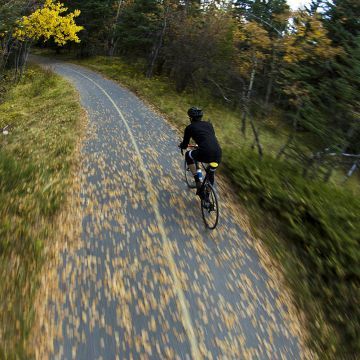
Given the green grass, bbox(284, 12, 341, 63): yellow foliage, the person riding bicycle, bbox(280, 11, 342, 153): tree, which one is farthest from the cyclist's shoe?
bbox(284, 12, 341, 63): yellow foliage

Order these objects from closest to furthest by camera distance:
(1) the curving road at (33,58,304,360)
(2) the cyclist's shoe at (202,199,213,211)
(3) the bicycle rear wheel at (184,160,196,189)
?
1. (1) the curving road at (33,58,304,360)
2. (2) the cyclist's shoe at (202,199,213,211)
3. (3) the bicycle rear wheel at (184,160,196,189)

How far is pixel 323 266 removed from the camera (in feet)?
21.2

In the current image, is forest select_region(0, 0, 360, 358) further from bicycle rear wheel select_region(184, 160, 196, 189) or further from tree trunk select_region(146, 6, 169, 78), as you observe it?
tree trunk select_region(146, 6, 169, 78)

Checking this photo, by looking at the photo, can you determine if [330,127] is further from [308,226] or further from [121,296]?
[121,296]

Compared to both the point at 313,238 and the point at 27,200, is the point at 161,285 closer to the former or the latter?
the point at 313,238

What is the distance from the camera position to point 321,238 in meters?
6.99

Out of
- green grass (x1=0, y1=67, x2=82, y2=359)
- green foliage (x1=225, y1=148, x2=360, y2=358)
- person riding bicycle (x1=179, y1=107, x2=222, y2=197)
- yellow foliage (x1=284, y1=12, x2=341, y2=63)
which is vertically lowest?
green grass (x1=0, y1=67, x2=82, y2=359)

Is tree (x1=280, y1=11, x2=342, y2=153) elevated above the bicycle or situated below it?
above

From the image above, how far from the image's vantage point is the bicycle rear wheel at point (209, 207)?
7.38 meters

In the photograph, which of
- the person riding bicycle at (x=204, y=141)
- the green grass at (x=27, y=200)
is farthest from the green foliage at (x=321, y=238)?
the green grass at (x=27, y=200)

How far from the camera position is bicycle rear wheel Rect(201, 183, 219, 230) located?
738cm

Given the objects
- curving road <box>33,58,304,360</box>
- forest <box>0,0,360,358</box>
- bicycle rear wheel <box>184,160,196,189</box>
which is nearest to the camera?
curving road <box>33,58,304,360</box>

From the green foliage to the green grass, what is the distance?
183 inches

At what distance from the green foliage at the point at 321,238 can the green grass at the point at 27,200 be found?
183 inches
